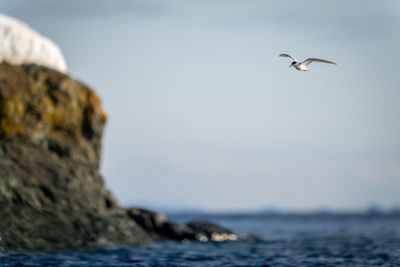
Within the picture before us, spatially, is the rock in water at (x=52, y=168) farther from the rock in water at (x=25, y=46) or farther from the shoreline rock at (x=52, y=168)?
the rock in water at (x=25, y=46)

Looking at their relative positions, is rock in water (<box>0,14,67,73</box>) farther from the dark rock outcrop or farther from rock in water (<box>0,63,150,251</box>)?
the dark rock outcrop

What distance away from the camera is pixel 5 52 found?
90.1ft

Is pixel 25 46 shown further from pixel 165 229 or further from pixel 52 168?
pixel 165 229

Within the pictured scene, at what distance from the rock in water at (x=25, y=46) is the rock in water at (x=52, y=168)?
0.88 metres

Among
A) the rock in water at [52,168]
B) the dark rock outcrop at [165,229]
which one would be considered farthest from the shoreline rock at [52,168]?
the dark rock outcrop at [165,229]

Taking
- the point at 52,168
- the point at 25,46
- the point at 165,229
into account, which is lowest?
the point at 165,229

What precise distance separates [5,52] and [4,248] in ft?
39.1

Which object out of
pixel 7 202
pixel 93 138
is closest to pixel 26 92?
pixel 93 138

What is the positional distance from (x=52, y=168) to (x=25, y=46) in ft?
24.4

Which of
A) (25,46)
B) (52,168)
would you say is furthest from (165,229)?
(25,46)

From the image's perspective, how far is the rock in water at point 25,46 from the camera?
27.6m

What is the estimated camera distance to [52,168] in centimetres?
2542

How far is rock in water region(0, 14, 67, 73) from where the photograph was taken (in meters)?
27.6

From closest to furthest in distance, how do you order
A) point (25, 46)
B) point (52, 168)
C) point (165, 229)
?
point (52, 168), point (25, 46), point (165, 229)
